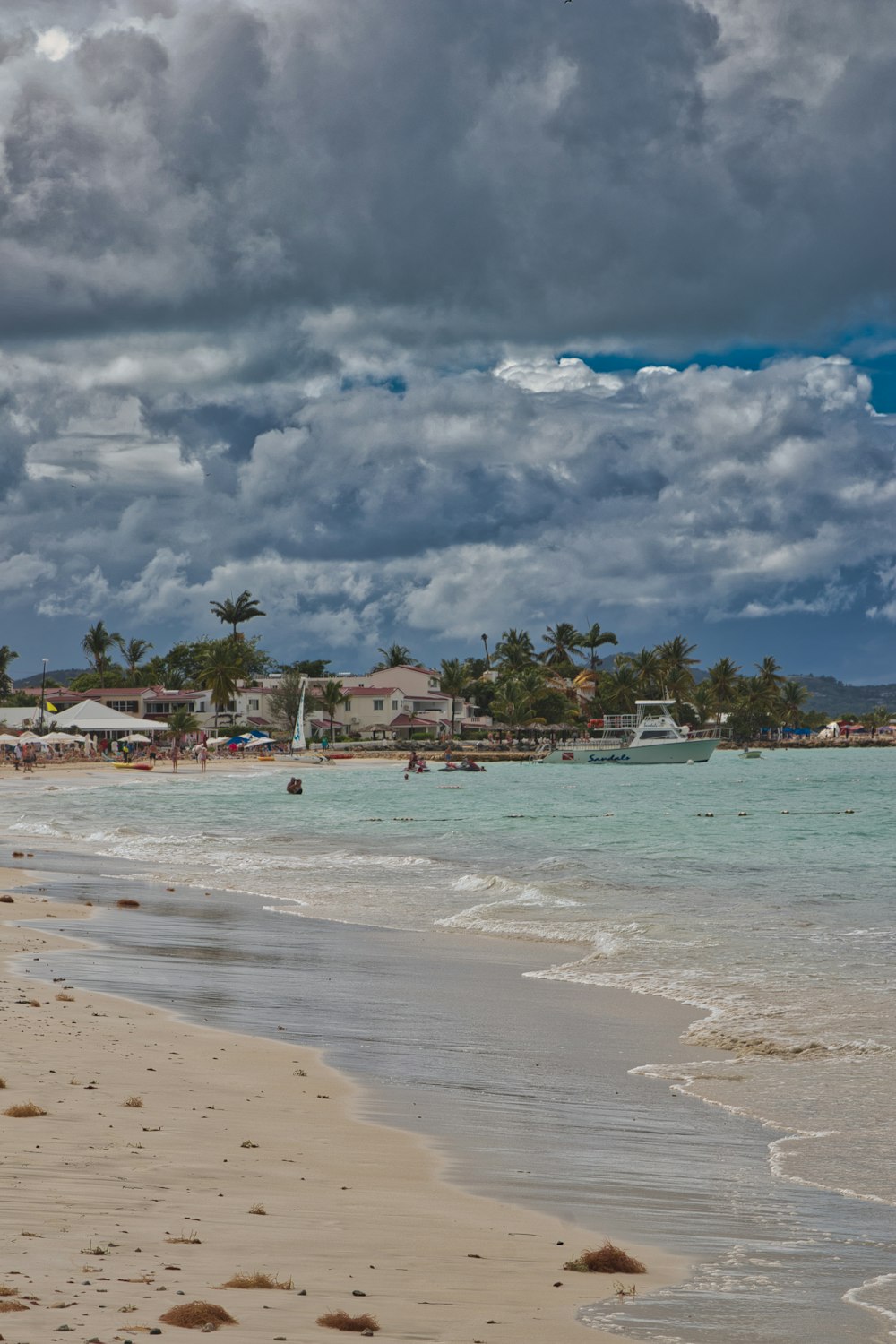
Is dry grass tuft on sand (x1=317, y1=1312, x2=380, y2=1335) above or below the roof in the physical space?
below

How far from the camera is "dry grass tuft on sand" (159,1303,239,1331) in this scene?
509cm

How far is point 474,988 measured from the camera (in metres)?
15.6

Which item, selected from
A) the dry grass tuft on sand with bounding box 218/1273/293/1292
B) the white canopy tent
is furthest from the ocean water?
the white canopy tent

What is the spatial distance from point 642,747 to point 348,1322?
121m

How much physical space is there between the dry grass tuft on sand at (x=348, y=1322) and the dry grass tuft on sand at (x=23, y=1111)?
3.59 m

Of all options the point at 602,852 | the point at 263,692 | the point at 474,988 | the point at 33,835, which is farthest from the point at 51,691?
the point at 474,988

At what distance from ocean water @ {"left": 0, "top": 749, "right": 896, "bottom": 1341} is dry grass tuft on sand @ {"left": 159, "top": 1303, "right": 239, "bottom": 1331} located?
1702mm

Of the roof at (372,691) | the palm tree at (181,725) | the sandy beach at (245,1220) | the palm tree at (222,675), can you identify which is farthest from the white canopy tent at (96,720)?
the sandy beach at (245,1220)

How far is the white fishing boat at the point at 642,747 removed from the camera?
409 feet

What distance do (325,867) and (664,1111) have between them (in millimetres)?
22931

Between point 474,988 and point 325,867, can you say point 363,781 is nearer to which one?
point 325,867

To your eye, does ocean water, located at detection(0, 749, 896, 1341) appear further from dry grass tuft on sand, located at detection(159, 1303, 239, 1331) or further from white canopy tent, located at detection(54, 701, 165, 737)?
white canopy tent, located at detection(54, 701, 165, 737)

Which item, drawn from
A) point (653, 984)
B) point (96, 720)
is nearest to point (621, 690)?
point (96, 720)

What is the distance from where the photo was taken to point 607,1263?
6.27m
